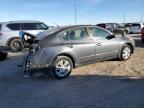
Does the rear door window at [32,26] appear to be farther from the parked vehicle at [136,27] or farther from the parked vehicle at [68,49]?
the parked vehicle at [136,27]

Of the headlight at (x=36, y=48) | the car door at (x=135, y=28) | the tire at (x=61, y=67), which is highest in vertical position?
the car door at (x=135, y=28)

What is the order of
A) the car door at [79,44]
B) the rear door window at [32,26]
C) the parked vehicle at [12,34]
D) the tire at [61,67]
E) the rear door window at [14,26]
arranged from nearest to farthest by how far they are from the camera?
1. the tire at [61,67]
2. the car door at [79,44]
3. the parked vehicle at [12,34]
4. the rear door window at [14,26]
5. the rear door window at [32,26]

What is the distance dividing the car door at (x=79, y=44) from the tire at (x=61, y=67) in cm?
35

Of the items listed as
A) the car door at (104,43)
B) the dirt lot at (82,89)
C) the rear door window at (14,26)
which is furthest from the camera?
the rear door window at (14,26)

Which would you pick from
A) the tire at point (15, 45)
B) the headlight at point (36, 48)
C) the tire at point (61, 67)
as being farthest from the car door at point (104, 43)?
the tire at point (15, 45)

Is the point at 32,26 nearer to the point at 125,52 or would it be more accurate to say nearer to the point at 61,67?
the point at 125,52

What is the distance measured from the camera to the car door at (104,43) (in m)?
10.2

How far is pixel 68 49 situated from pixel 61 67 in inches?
24.7

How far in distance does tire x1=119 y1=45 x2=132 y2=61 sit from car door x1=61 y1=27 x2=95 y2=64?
167 centimetres

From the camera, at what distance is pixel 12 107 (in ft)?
21.3

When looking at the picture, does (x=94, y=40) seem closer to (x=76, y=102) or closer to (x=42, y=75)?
(x=42, y=75)

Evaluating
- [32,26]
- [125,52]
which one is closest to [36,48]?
[125,52]

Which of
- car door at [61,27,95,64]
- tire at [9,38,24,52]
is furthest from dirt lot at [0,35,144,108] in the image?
tire at [9,38,24,52]

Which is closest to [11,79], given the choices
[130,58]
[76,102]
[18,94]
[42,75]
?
[42,75]
